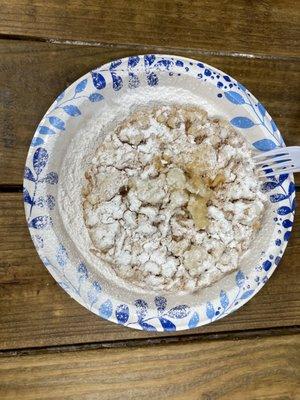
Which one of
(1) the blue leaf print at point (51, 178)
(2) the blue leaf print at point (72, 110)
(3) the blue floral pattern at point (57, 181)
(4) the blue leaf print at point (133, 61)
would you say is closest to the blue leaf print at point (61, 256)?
(3) the blue floral pattern at point (57, 181)

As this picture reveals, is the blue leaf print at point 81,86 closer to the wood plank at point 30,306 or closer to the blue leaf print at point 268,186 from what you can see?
the wood plank at point 30,306

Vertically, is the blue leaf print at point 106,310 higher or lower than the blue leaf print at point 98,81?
lower

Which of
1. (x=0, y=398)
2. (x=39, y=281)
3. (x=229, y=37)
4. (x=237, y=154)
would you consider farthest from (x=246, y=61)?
(x=0, y=398)

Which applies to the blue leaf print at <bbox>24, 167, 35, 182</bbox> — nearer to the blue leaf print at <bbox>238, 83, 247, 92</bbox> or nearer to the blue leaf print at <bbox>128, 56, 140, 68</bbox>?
the blue leaf print at <bbox>128, 56, 140, 68</bbox>

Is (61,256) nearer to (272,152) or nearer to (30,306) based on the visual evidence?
(30,306)

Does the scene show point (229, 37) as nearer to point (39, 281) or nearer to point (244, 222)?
point (244, 222)
